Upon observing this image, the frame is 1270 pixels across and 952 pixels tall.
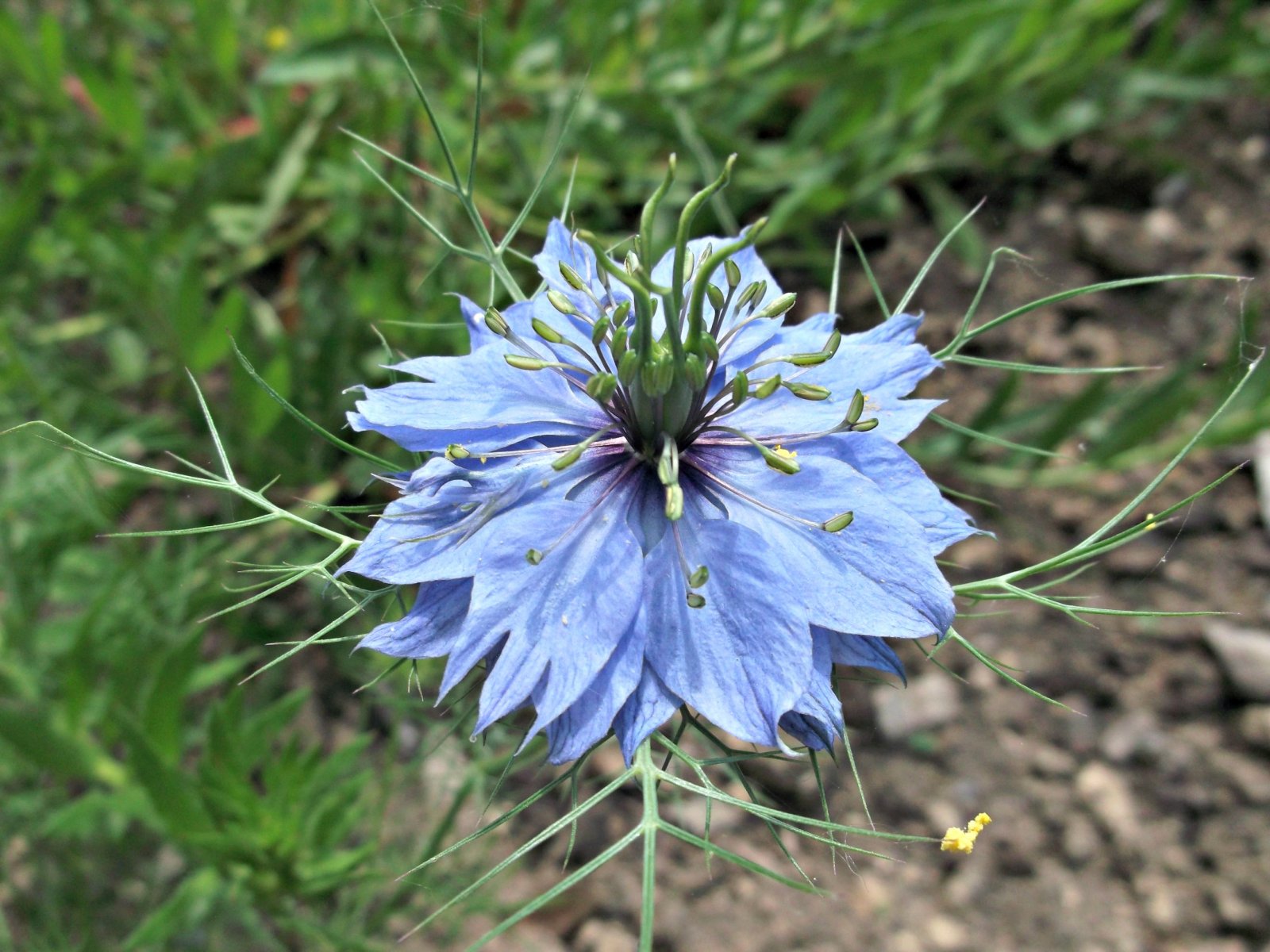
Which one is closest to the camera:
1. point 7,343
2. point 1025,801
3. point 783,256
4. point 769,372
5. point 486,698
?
point 486,698

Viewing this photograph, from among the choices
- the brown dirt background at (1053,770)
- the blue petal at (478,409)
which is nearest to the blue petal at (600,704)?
the blue petal at (478,409)

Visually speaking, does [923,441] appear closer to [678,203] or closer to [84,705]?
[678,203]

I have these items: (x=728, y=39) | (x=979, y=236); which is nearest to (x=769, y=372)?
(x=728, y=39)

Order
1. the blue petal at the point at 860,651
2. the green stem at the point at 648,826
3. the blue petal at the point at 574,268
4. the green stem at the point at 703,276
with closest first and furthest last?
1. the green stem at the point at 648,826
2. the green stem at the point at 703,276
3. the blue petal at the point at 860,651
4. the blue petal at the point at 574,268

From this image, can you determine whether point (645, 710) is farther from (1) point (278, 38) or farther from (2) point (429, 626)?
(1) point (278, 38)

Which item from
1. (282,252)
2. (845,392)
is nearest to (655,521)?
A: (845,392)

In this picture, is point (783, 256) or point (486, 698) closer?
point (486, 698)

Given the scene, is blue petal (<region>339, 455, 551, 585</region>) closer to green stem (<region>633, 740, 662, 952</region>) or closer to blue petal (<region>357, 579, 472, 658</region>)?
blue petal (<region>357, 579, 472, 658</region>)

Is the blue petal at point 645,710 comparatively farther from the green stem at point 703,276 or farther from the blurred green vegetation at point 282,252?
the blurred green vegetation at point 282,252
